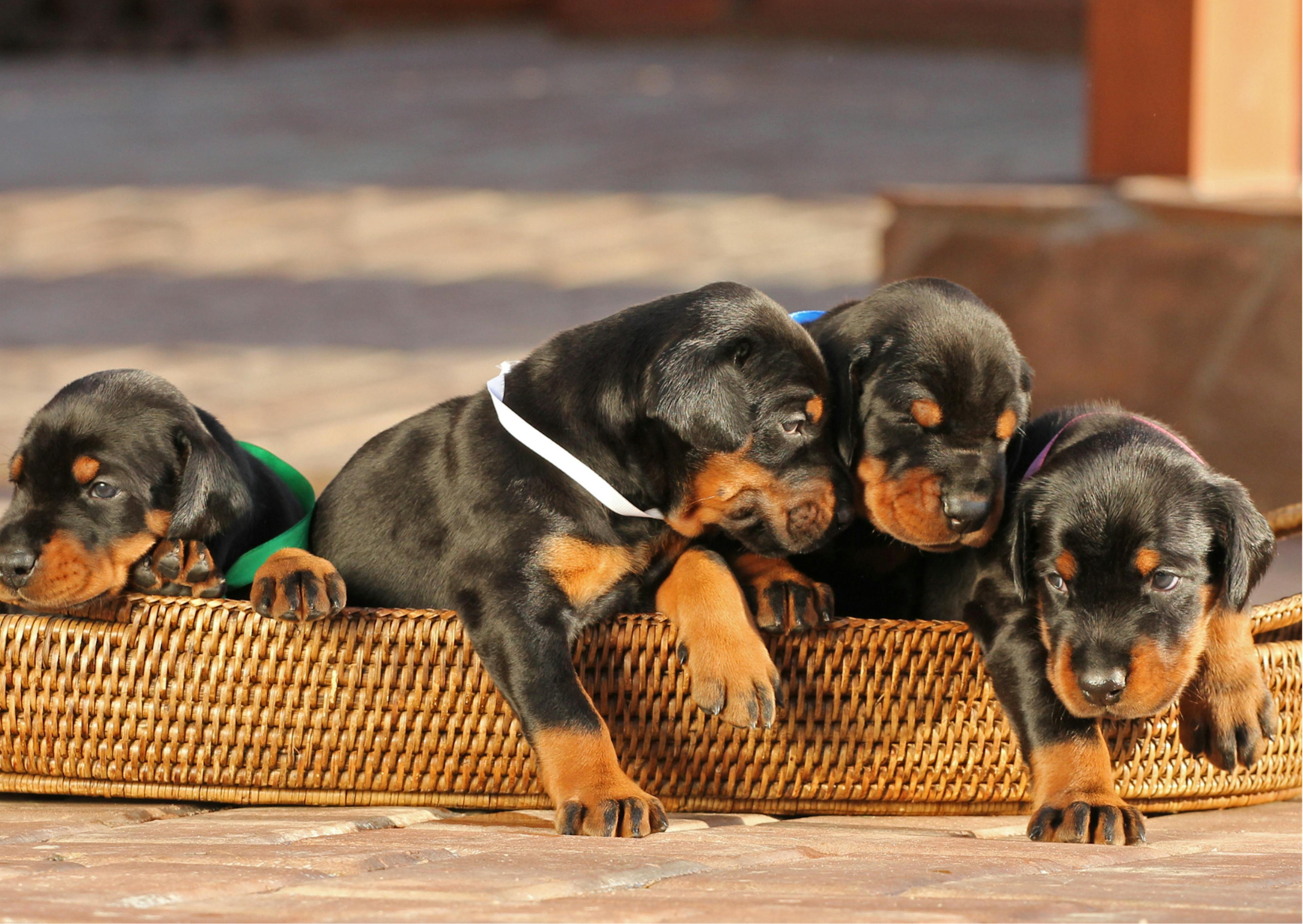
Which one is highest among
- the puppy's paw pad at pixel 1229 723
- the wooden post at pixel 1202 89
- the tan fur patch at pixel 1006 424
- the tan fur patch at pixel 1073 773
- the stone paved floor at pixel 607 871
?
the wooden post at pixel 1202 89

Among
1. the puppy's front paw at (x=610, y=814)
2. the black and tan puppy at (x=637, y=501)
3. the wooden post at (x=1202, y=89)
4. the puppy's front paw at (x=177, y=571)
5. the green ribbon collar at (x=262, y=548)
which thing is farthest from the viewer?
the wooden post at (x=1202, y=89)

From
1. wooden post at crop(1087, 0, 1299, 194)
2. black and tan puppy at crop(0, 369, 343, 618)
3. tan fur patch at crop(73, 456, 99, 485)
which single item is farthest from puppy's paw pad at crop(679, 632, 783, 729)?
wooden post at crop(1087, 0, 1299, 194)

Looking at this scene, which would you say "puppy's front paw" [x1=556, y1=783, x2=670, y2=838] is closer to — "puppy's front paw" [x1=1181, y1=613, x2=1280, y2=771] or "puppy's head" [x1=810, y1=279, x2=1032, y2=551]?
"puppy's head" [x1=810, y1=279, x2=1032, y2=551]

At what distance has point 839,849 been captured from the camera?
2332 mm

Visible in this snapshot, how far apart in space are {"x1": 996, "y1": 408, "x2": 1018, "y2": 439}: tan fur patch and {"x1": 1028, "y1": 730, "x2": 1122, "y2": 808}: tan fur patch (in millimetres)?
550

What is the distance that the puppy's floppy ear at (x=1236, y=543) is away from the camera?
2500 mm

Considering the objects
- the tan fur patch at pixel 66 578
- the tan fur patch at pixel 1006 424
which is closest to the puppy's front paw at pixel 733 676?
the tan fur patch at pixel 1006 424

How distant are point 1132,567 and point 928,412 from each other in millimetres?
462

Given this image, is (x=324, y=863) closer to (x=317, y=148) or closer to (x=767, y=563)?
(x=767, y=563)

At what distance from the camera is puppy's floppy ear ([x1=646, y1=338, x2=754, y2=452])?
8.77 ft

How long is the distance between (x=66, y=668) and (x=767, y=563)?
1331 mm

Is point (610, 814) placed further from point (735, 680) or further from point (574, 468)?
point (574, 468)

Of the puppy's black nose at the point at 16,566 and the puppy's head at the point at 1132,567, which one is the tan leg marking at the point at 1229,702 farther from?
the puppy's black nose at the point at 16,566

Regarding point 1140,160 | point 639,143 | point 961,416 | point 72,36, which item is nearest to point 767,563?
point 961,416
